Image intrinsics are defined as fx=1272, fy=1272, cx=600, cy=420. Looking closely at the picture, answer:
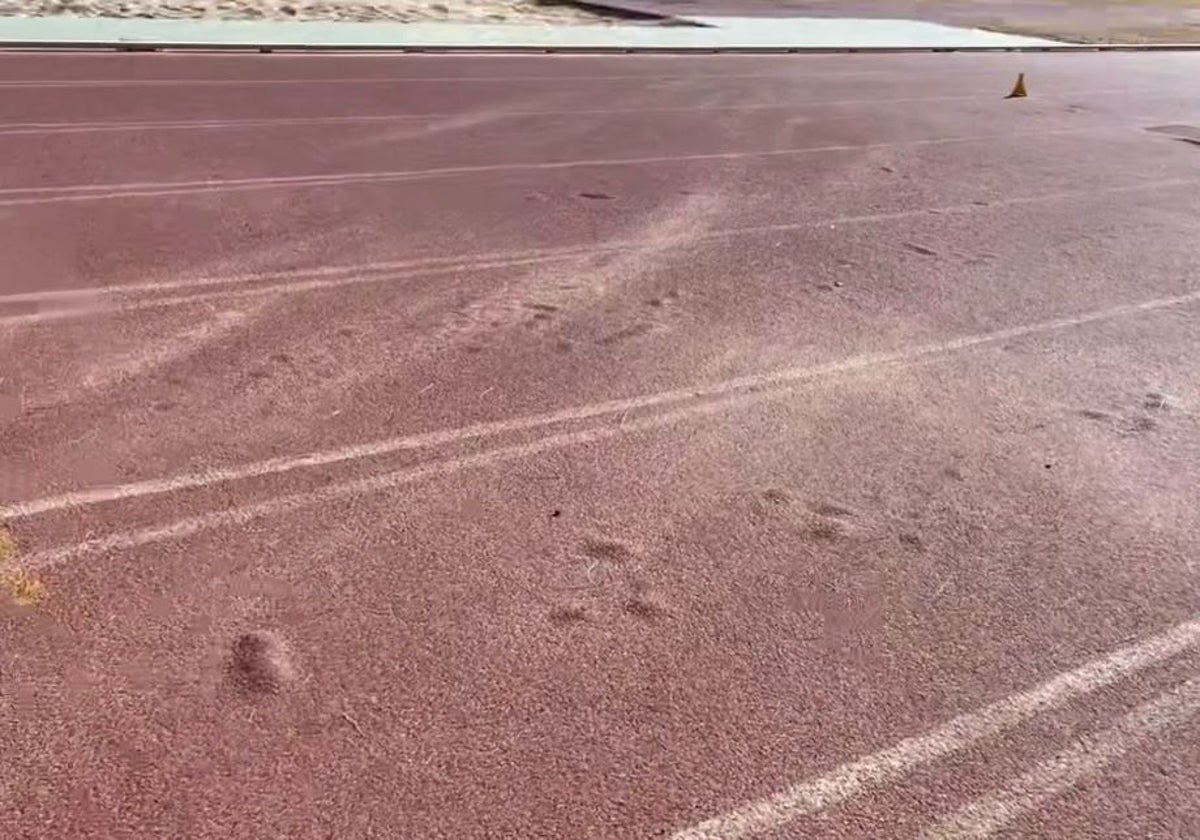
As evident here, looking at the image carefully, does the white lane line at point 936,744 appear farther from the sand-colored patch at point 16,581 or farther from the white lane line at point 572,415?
the white lane line at point 572,415

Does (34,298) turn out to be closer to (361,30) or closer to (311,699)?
(311,699)

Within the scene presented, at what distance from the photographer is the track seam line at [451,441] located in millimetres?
5277

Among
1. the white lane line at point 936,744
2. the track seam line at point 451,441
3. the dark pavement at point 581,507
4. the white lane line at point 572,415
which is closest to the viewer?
the white lane line at point 936,744

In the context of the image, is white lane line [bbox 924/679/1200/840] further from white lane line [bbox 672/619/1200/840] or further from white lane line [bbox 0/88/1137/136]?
white lane line [bbox 0/88/1137/136]

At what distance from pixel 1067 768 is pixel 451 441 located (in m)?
3.25

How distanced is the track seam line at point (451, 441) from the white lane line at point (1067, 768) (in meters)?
2.87

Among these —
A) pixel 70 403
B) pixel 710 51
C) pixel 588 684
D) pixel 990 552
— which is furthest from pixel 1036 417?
pixel 710 51

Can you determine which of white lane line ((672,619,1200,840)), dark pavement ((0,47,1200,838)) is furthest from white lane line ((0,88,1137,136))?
white lane line ((672,619,1200,840))

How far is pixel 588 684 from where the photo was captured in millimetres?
4383

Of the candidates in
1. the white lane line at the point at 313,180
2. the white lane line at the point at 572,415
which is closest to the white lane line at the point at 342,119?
the white lane line at the point at 313,180

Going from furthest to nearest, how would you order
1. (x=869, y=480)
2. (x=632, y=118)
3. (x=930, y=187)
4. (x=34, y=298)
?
(x=632, y=118)
(x=930, y=187)
(x=34, y=298)
(x=869, y=480)

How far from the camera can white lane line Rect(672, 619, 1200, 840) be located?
3.78m

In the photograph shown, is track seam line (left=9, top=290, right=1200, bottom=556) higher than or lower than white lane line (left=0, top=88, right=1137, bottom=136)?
lower

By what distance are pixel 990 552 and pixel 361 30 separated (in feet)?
63.2
